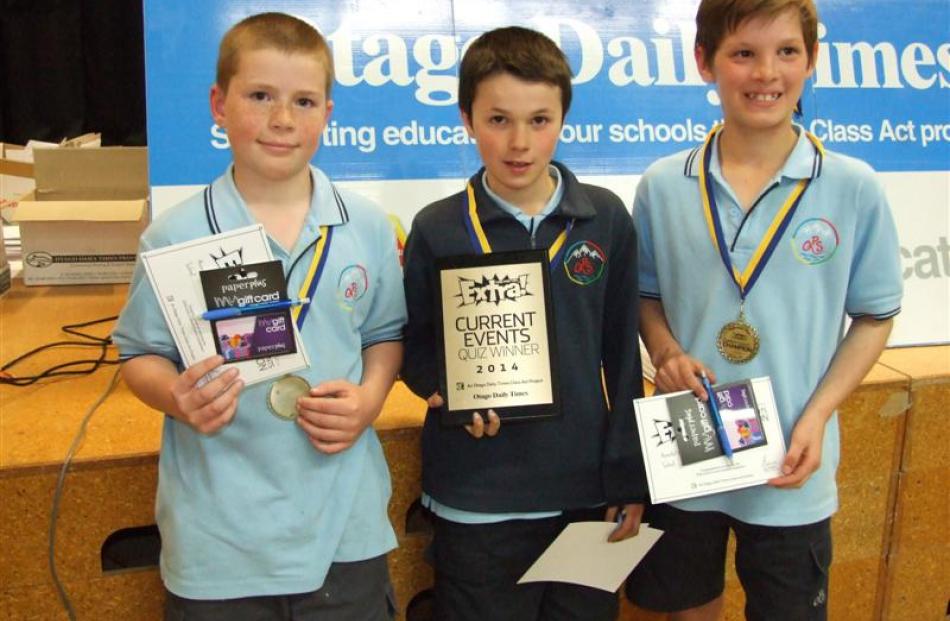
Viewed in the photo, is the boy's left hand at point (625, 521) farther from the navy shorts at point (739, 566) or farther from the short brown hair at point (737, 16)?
the short brown hair at point (737, 16)

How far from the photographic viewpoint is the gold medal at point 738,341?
139cm

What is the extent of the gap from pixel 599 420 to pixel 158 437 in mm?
849

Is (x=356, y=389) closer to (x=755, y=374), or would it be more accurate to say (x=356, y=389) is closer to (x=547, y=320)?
(x=547, y=320)

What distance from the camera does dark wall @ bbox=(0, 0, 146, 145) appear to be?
4.75m

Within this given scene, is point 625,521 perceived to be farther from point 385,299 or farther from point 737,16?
point 737,16

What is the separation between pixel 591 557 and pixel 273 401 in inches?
23.2

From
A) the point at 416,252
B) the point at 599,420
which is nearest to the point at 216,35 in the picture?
the point at 416,252

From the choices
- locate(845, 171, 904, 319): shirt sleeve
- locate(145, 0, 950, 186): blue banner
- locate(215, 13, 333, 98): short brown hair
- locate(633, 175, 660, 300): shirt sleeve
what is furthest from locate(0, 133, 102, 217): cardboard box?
locate(845, 171, 904, 319): shirt sleeve

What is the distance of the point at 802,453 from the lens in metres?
1.37

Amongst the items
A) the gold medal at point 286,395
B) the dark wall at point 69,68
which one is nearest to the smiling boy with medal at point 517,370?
the gold medal at point 286,395

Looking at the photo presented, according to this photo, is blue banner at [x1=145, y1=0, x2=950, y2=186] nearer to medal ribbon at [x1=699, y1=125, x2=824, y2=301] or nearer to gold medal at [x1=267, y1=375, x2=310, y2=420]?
medal ribbon at [x1=699, y1=125, x2=824, y2=301]

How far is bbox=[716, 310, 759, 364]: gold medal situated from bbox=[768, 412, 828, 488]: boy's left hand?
0.14m

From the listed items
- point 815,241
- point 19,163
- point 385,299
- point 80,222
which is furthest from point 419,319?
point 19,163

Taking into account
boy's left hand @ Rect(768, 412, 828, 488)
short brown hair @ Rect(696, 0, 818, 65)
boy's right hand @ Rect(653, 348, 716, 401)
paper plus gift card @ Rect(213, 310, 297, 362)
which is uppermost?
short brown hair @ Rect(696, 0, 818, 65)
